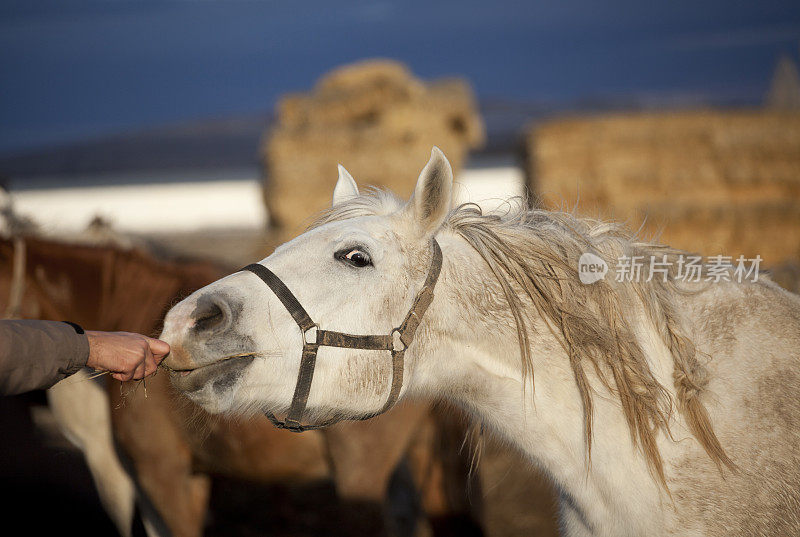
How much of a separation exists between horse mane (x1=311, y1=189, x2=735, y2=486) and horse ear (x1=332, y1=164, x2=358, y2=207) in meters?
0.22

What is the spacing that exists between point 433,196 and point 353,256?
11.6 inches

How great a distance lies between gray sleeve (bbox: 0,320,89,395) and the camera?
4.84ft

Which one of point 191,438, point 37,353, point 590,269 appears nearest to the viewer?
point 37,353

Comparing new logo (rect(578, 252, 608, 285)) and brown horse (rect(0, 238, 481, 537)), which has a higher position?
new logo (rect(578, 252, 608, 285))

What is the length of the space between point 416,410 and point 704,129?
31.2ft

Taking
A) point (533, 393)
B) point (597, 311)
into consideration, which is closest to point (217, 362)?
point (533, 393)

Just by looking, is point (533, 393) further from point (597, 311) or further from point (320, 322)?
point (320, 322)

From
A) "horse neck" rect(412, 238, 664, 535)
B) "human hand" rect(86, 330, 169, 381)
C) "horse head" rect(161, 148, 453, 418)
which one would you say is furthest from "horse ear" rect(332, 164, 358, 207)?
"human hand" rect(86, 330, 169, 381)

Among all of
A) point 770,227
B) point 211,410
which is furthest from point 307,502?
point 770,227

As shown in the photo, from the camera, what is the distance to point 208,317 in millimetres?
1580

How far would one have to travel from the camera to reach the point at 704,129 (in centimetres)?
1041

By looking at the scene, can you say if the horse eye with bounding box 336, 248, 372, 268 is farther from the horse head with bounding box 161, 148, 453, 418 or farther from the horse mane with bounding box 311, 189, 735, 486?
the horse mane with bounding box 311, 189, 735, 486

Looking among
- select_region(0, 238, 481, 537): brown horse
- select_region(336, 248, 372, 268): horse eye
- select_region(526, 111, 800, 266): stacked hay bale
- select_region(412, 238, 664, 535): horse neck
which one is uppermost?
select_region(526, 111, 800, 266): stacked hay bale

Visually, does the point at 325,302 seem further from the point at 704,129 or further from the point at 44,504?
the point at 704,129
